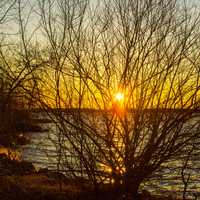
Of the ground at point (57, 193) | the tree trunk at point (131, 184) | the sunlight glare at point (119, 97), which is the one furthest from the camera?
the ground at point (57, 193)

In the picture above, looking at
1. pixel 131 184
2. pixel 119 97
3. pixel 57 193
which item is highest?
pixel 119 97

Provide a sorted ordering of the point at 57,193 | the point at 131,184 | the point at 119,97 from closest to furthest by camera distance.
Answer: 1. the point at 119,97
2. the point at 131,184
3. the point at 57,193

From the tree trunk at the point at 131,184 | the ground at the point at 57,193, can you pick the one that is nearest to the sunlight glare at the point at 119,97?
the tree trunk at the point at 131,184

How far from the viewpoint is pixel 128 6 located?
7793 millimetres

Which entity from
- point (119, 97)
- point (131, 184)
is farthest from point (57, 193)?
point (119, 97)

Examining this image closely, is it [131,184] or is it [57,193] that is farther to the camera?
[57,193]

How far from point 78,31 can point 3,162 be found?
6.61 m

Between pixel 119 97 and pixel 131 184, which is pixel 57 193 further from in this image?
pixel 119 97

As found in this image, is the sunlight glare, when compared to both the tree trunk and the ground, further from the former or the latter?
the ground

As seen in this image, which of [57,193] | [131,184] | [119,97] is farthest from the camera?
[57,193]

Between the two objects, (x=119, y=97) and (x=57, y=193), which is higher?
(x=119, y=97)

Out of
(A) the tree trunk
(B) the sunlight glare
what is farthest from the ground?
(B) the sunlight glare

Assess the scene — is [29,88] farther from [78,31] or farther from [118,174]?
[118,174]

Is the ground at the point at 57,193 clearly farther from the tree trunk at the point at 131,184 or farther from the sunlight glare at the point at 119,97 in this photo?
the sunlight glare at the point at 119,97
